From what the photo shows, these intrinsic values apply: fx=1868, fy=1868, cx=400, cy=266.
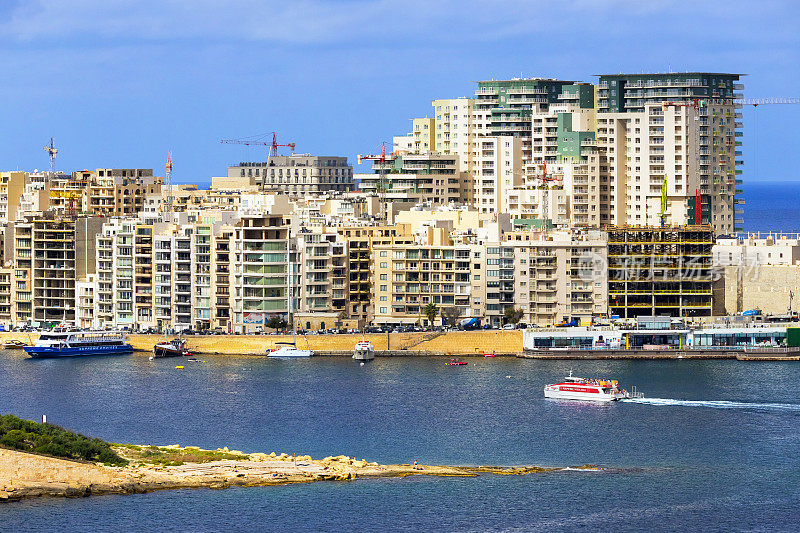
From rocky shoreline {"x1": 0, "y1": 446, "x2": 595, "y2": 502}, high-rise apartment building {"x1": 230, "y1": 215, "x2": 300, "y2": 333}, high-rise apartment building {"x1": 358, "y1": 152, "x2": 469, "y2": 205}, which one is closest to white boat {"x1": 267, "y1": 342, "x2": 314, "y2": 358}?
high-rise apartment building {"x1": 230, "y1": 215, "x2": 300, "y2": 333}

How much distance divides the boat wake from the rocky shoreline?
62.8 feet

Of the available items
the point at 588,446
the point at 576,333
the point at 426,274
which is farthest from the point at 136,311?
the point at 588,446

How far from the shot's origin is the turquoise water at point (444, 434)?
74.7 meters

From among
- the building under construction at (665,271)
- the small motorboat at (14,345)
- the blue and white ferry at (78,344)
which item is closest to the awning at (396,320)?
the building under construction at (665,271)

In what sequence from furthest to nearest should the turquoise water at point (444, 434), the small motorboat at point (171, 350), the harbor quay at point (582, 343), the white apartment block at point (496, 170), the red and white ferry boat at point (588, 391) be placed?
1. the white apartment block at point (496, 170)
2. the small motorboat at point (171, 350)
3. the harbor quay at point (582, 343)
4. the red and white ferry boat at point (588, 391)
5. the turquoise water at point (444, 434)

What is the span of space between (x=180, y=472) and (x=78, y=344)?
181 feet

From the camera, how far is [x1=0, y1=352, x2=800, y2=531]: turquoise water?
7469 centimetres

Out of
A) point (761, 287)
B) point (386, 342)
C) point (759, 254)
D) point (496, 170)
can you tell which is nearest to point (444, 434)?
point (386, 342)

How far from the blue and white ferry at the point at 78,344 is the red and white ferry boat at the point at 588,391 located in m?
40.1

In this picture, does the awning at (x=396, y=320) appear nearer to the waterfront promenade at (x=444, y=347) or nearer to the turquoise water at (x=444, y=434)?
the waterfront promenade at (x=444, y=347)

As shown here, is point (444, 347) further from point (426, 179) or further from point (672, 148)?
point (426, 179)

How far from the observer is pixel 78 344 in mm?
133625

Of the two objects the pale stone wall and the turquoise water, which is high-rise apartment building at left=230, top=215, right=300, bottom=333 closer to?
the turquoise water

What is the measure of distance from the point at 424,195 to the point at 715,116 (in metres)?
31.0
